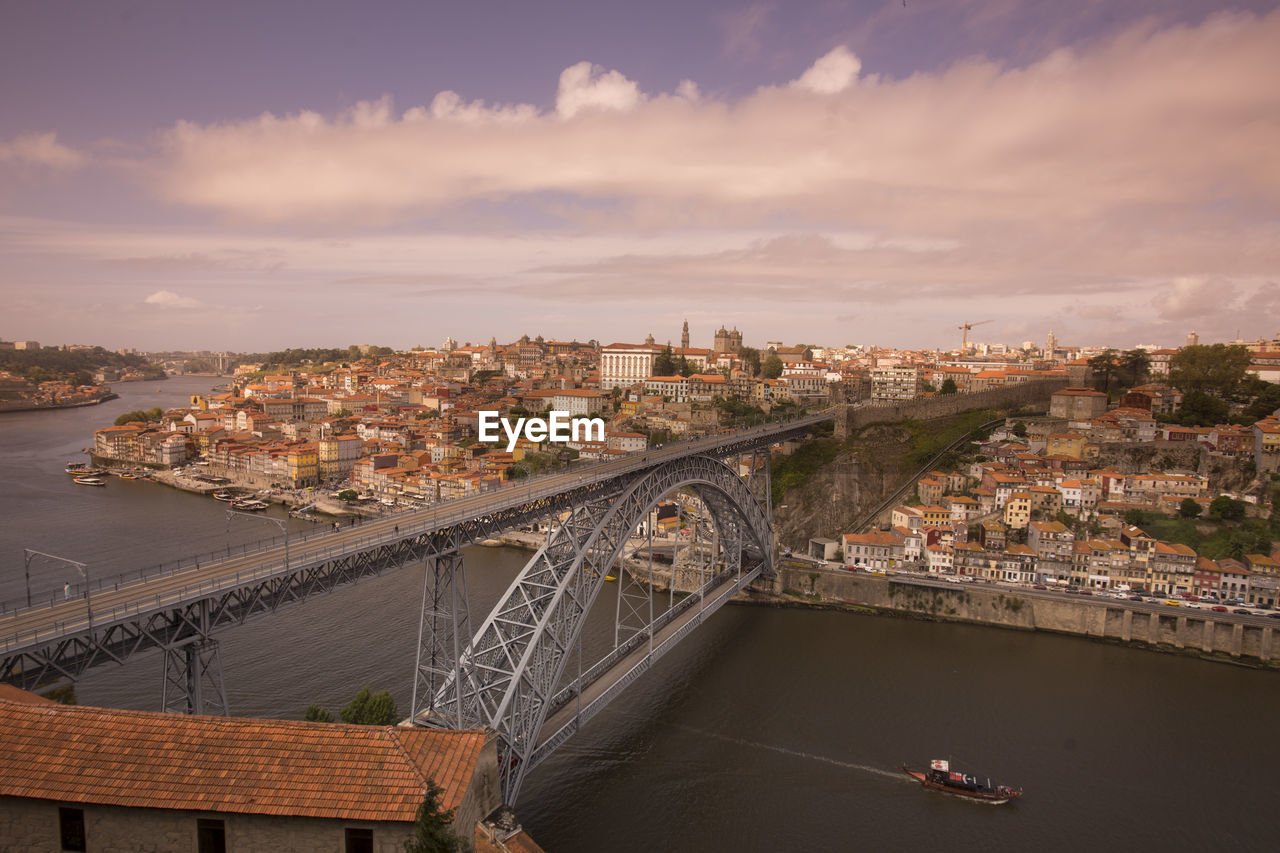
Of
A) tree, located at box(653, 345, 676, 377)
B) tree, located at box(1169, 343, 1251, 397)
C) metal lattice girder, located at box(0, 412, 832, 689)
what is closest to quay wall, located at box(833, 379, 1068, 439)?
tree, located at box(1169, 343, 1251, 397)

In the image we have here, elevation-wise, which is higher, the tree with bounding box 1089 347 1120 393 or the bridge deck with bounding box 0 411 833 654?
the tree with bounding box 1089 347 1120 393

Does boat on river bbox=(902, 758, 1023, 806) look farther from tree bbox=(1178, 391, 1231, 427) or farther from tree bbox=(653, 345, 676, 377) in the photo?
tree bbox=(653, 345, 676, 377)

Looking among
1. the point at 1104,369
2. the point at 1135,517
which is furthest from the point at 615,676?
the point at 1104,369

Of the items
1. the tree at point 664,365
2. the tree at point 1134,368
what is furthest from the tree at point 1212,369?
the tree at point 664,365

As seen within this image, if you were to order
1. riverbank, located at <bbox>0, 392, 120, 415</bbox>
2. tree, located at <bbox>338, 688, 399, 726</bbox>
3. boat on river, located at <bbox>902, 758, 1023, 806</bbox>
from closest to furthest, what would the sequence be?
tree, located at <bbox>338, 688, 399, 726</bbox>
boat on river, located at <bbox>902, 758, 1023, 806</bbox>
riverbank, located at <bbox>0, 392, 120, 415</bbox>

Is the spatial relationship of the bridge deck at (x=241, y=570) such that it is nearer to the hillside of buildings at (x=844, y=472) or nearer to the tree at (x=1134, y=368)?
the hillside of buildings at (x=844, y=472)

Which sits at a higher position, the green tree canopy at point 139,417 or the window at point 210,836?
the window at point 210,836
